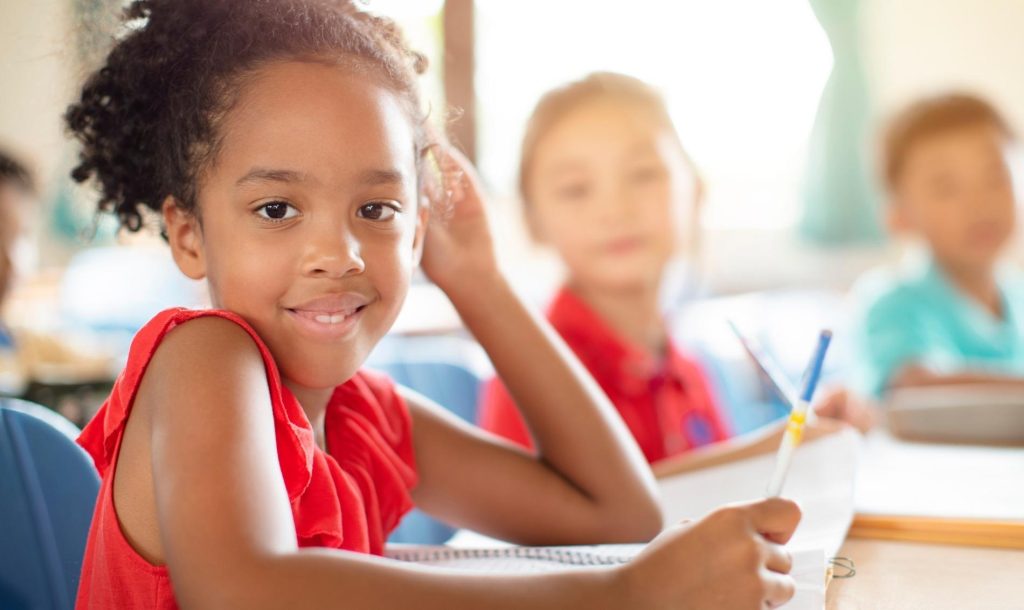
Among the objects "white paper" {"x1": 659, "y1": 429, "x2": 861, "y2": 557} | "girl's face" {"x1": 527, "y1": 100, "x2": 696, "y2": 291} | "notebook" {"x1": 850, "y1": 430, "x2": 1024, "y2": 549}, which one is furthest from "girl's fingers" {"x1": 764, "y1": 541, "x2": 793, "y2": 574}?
"girl's face" {"x1": 527, "y1": 100, "x2": 696, "y2": 291}

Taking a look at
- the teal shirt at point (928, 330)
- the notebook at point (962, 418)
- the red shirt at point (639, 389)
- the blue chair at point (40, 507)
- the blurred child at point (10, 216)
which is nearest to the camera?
the blue chair at point (40, 507)

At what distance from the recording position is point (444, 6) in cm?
346

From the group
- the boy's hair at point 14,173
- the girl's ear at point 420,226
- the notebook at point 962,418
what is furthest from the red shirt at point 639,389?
the boy's hair at point 14,173

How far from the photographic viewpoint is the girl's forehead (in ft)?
2.25

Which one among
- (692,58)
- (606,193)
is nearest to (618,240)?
(606,193)

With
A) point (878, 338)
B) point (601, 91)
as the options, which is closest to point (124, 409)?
point (601, 91)

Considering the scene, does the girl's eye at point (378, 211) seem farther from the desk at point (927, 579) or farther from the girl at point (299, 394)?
the desk at point (927, 579)

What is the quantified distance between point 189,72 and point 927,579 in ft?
2.18

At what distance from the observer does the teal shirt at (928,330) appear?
190 centimetres

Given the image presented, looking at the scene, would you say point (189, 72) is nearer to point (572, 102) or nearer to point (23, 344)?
point (572, 102)

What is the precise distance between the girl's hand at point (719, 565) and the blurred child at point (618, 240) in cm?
88

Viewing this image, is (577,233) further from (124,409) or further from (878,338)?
(124,409)

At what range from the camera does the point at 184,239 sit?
776 millimetres

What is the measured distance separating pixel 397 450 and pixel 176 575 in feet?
1.29
